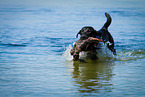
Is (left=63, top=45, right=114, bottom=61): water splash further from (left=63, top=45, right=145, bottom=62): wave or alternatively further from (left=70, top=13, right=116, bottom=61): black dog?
(left=70, top=13, right=116, bottom=61): black dog

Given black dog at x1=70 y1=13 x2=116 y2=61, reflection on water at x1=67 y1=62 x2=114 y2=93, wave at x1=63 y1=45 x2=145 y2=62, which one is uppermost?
black dog at x1=70 y1=13 x2=116 y2=61

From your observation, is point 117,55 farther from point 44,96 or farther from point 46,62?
point 44,96

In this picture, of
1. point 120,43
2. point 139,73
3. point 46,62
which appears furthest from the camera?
point 120,43

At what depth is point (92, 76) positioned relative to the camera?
25.0ft

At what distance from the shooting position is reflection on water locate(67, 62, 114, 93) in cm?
661

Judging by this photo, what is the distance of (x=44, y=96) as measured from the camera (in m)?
6.11

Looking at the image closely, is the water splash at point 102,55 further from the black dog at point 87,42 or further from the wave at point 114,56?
the black dog at point 87,42

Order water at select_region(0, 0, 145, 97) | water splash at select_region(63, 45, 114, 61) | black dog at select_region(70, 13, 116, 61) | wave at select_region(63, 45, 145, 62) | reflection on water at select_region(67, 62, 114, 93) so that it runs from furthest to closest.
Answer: wave at select_region(63, 45, 145, 62)
water splash at select_region(63, 45, 114, 61)
black dog at select_region(70, 13, 116, 61)
reflection on water at select_region(67, 62, 114, 93)
water at select_region(0, 0, 145, 97)

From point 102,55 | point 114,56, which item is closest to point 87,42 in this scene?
point 102,55

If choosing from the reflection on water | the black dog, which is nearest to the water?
the reflection on water

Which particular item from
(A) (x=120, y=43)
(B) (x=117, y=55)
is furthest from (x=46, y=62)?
(A) (x=120, y=43)

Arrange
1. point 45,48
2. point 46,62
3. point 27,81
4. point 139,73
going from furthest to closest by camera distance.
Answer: point 45,48, point 46,62, point 139,73, point 27,81

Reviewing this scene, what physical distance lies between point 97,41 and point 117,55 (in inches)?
72.3

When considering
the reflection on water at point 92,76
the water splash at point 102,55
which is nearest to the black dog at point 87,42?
the water splash at point 102,55
